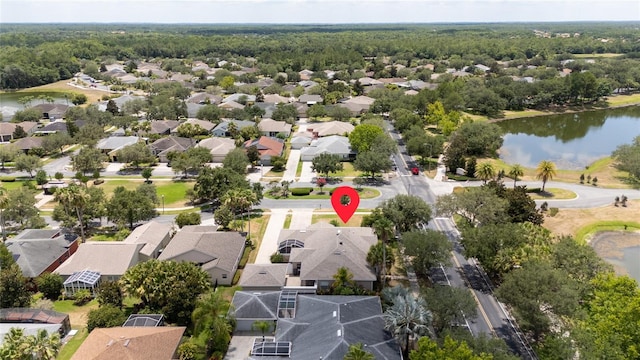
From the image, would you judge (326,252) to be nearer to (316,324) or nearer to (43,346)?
(316,324)

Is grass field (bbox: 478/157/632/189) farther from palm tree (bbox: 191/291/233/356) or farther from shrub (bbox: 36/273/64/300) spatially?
shrub (bbox: 36/273/64/300)

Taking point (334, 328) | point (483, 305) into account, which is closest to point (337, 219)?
point (483, 305)

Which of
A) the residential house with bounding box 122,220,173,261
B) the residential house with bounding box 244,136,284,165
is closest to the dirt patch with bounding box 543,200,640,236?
the residential house with bounding box 244,136,284,165

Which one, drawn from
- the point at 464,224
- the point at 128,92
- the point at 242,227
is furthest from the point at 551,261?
the point at 128,92

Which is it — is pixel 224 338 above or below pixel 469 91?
below

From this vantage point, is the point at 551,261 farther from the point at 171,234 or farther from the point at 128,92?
the point at 128,92

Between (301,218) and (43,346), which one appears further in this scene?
(301,218)
